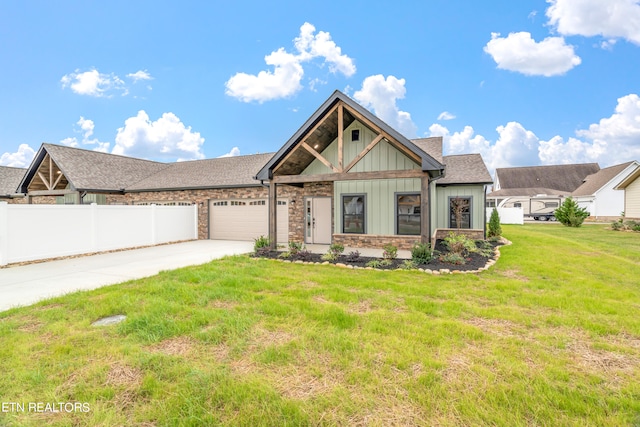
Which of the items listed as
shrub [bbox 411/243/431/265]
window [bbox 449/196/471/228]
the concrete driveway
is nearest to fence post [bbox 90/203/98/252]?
the concrete driveway

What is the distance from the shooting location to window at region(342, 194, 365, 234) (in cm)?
1164

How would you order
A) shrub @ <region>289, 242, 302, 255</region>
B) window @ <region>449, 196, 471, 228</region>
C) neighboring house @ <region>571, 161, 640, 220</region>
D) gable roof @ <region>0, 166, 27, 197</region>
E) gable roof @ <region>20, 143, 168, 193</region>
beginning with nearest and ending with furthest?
Result: shrub @ <region>289, 242, 302, 255</region>, window @ <region>449, 196, 471, 228</region>, gable roof @ <region>20, 143, 168, 193</region>, gable roof @ <region>0, 166, 27, 197</region>, neighboring house @ <region>571, 161, 640, 220</region>

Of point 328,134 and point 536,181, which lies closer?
point 328,134

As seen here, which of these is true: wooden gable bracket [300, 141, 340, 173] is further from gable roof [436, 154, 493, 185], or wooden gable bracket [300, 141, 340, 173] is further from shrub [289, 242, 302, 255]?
gable roof [436, 154, 493, 185]

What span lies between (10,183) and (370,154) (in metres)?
25.6

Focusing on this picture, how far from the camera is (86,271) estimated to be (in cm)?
770

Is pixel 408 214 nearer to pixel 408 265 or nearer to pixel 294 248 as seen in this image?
pixel 408 265

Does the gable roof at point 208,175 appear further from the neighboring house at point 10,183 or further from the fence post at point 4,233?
the neighboring house at point 10,183

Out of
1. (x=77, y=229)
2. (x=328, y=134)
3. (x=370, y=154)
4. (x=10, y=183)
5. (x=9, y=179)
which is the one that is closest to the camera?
(x=77, y=229)

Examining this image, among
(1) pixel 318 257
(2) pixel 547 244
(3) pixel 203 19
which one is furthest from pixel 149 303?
(3) pixel 203 19

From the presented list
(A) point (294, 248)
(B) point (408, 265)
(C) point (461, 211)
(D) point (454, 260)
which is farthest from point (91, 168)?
(C) point (461, 211)

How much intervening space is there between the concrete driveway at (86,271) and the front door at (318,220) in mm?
3015

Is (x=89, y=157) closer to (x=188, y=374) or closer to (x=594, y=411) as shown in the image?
(x=188, y=374)

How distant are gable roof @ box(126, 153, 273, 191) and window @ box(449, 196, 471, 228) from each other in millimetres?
9197
